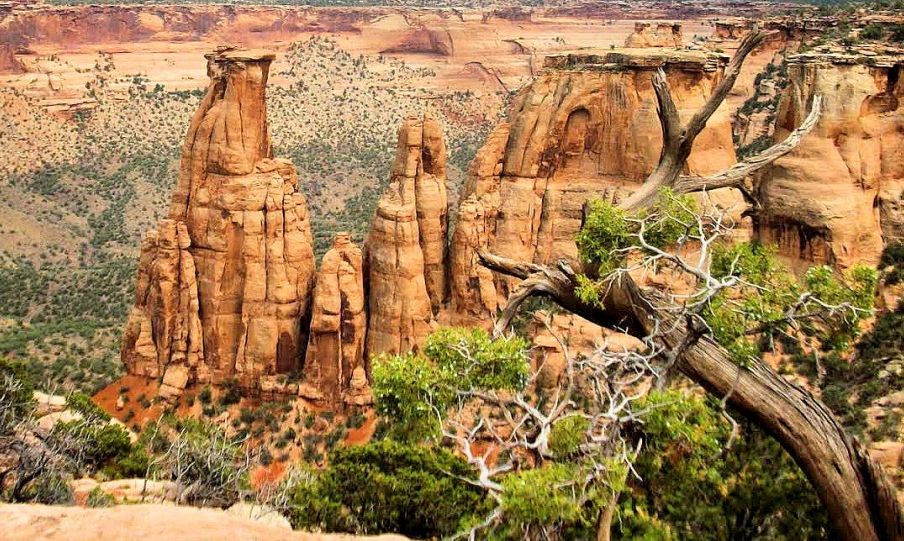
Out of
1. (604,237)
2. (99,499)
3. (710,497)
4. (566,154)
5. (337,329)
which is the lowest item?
(337,329)

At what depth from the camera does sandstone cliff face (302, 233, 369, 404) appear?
2922 centimetres

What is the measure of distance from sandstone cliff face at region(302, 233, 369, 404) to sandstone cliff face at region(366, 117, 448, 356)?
78cm

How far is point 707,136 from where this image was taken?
32438mm

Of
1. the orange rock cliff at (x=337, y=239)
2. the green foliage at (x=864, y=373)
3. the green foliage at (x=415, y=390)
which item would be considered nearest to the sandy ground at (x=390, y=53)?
the orange rock cliff at (x=337, y=239)

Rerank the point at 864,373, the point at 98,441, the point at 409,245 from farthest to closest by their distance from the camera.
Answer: the point at 409,245, the point at 864,373, the point at 98,441

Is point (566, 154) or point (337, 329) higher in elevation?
point (566, 154)

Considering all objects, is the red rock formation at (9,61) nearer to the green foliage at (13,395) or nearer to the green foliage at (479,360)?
the green foliage at (13,395)

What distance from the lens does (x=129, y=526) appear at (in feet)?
38.4

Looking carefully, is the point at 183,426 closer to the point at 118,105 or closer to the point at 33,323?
the point at 33,323

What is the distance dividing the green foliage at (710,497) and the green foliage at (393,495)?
317 centimetres

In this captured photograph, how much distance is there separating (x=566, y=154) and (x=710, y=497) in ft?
68.6

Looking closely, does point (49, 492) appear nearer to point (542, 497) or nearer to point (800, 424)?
point (542, 497)

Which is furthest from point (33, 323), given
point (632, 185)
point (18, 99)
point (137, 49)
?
point (137, 49)

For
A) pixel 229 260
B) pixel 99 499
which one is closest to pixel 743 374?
pixel 99 499
